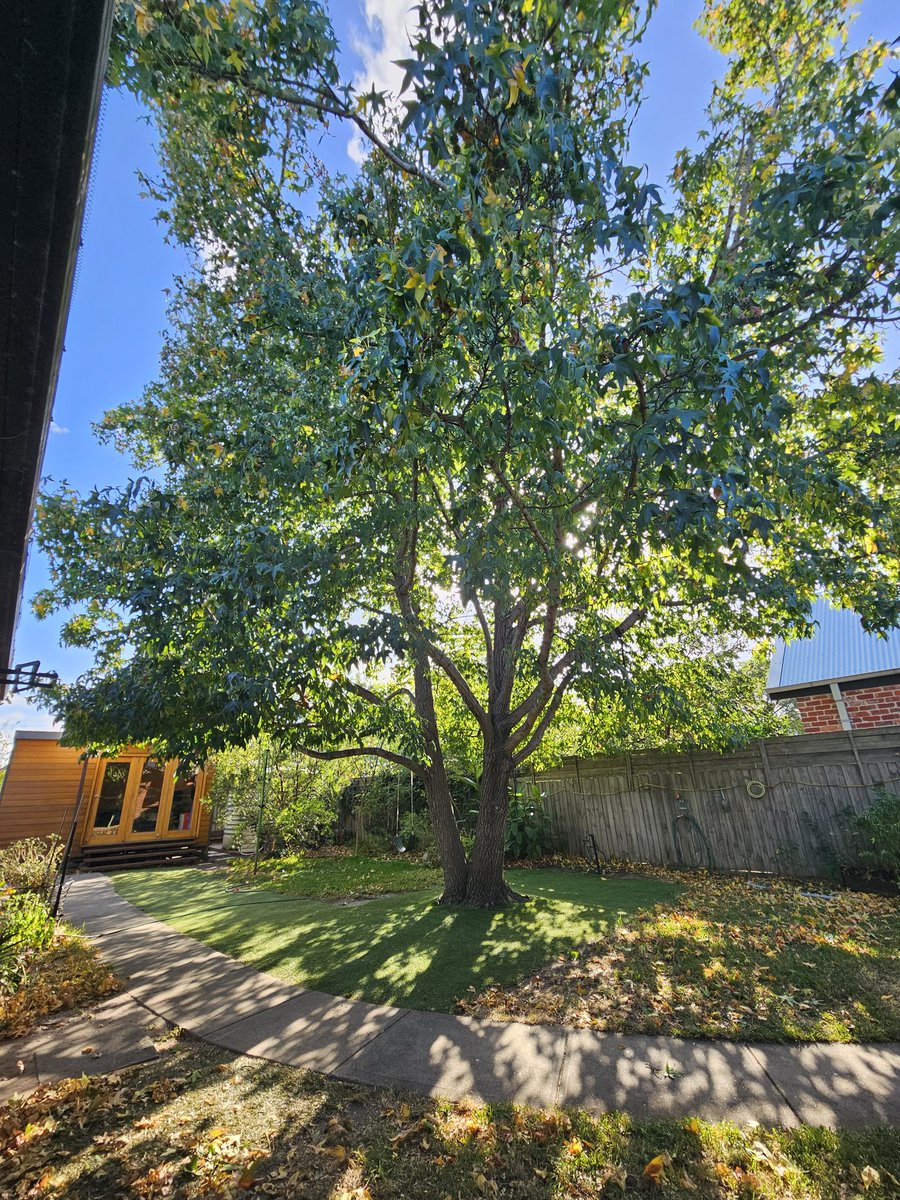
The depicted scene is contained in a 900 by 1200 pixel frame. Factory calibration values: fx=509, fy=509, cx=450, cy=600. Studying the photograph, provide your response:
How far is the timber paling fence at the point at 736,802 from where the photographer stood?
25.4 feet

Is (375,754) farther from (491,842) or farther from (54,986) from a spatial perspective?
(54,986)

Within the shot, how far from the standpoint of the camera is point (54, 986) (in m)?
4.55

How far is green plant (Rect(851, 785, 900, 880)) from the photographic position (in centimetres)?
659

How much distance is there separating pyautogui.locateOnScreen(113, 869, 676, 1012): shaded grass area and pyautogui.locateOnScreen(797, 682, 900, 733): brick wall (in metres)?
4.49

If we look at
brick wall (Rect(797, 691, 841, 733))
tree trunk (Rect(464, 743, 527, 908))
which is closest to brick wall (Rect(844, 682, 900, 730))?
brick wall (Rect(797, 691, 841, 733))

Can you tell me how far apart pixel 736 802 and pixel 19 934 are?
996 centimetres

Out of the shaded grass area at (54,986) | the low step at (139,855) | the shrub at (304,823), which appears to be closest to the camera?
the shaded grass area at (54,986)

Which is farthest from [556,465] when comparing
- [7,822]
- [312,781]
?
[7,822]

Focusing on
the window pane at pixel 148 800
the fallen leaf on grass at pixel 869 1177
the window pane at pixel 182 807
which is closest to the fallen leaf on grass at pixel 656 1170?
the fallen leaf on grass at pixel 869 1177

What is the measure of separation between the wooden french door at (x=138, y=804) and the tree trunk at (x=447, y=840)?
10287 mm

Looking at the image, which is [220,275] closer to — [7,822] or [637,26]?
[637,26]

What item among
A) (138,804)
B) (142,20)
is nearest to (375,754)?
(142,20)

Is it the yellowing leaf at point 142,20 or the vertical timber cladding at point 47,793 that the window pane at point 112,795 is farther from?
the yellowing leaf at point 142,20

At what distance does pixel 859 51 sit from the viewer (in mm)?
4848
